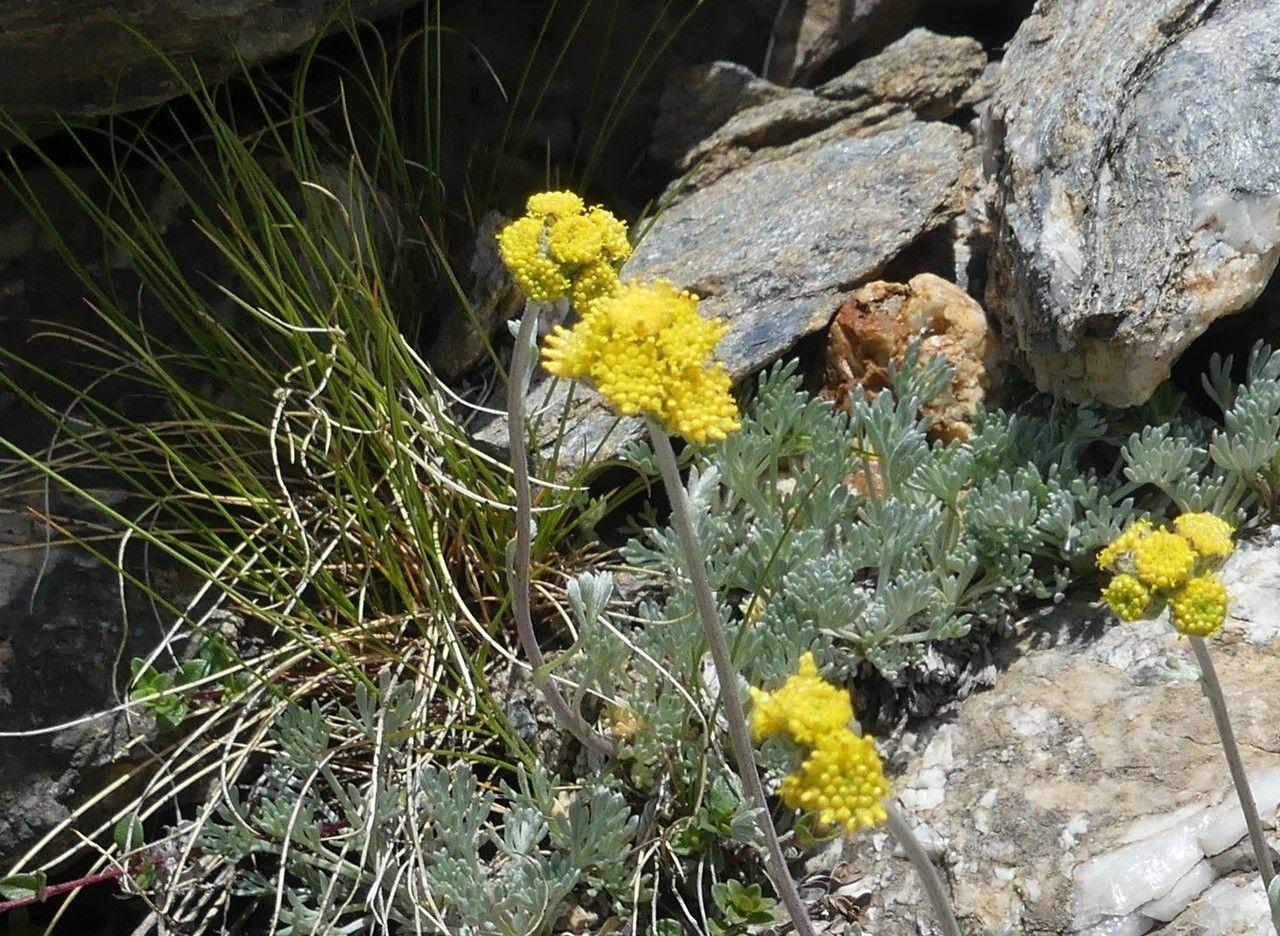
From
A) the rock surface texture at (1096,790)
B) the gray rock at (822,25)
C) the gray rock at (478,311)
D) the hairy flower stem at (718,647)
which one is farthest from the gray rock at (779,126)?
the hairy flower stem at (718,647)

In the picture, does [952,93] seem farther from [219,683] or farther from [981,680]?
[219,683]

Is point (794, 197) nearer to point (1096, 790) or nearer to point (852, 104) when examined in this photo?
point (852, 104)

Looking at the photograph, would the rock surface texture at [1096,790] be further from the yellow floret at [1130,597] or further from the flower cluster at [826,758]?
the flower cluster at [826,758]

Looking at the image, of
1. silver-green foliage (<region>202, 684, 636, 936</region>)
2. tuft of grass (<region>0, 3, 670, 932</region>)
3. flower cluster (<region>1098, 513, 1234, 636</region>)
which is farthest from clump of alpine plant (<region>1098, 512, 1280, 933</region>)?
tuft of grass (<region>0, 3, 670, 932</region>)

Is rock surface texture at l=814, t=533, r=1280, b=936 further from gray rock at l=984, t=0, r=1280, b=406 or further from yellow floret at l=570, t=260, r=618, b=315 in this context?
yellow floret at l=570, t=260, r=618, b=315

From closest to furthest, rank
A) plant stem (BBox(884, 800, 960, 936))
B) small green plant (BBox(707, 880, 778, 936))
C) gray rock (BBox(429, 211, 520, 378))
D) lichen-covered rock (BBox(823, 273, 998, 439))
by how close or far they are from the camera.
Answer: plant stem (BBox(884, 800, 960, 936)), small green plant (BBox(707, 880, 778, 936)), lichen-covered rock (BBox(823, 273, 998, 439)), gray rock (BBox(429, 211, 520, 378))

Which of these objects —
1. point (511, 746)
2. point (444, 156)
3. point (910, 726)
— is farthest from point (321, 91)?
point (910, 726)

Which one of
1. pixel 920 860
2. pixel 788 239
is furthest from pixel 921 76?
pixel 920 860
